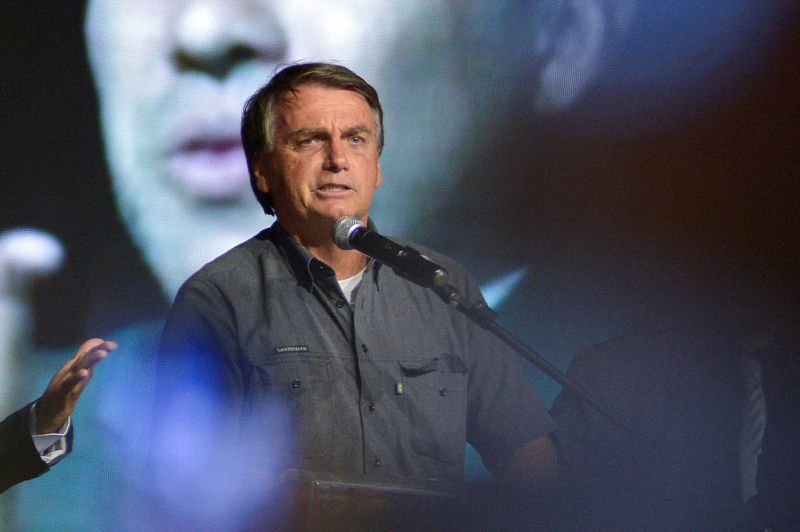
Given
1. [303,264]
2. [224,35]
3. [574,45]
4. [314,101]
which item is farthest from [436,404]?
[574,45]

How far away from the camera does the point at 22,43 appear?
2.84 meters

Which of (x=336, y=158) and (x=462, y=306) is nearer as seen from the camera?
(x=462, y=306)

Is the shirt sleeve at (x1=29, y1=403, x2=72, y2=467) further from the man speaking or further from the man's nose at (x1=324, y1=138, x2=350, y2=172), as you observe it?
the man's nose at (x1=324, y1=138, x2=350, y2=172)

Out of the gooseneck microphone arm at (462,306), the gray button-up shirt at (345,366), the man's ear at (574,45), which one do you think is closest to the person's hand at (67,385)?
the gray button-up shirt at (345,366)

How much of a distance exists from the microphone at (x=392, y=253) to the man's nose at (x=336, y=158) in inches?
16.2

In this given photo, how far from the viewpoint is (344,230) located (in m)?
1.94

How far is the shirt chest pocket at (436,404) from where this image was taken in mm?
2326

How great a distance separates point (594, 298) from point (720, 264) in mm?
442

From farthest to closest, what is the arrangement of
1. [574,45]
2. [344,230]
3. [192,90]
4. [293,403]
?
[574,45] < [192,90] < [293,403] < [344,230]

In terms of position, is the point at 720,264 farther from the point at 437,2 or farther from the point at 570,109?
the point at 437,2

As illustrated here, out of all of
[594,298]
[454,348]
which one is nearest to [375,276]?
[454,348]

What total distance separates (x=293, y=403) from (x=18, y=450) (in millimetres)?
688

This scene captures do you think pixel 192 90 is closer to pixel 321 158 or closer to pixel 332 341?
pixel 321 158

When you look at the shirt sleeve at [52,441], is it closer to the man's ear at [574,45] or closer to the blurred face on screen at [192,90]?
the blurred face on screen at [192,90]
